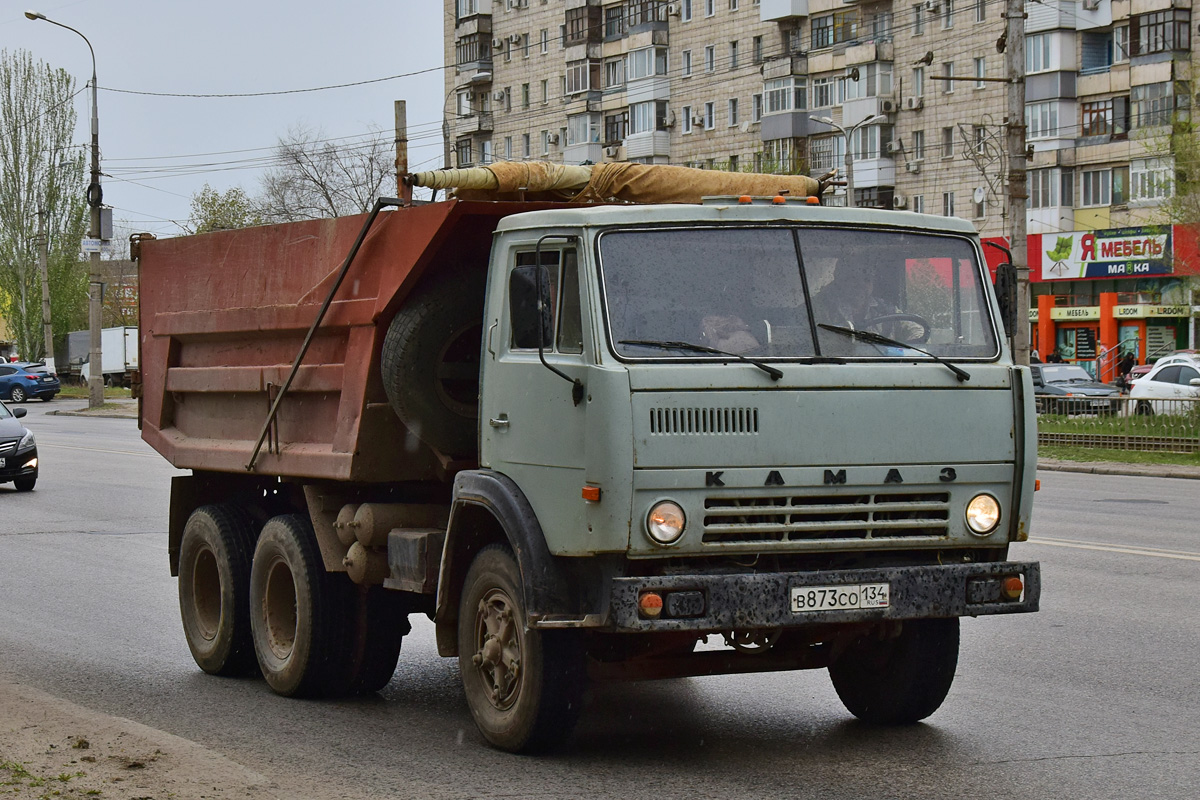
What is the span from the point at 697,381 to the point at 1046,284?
55.1 metres

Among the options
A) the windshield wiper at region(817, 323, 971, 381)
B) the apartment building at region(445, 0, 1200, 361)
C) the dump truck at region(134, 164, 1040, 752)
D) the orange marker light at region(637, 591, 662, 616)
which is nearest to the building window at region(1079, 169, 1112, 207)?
the apartment building at region(445, 0, 1200, 361)

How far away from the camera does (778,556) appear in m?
6.55

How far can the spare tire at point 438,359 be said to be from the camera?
25.1 ft

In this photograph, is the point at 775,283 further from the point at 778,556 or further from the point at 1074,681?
the point at 1074,681

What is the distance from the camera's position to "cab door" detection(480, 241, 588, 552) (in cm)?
648

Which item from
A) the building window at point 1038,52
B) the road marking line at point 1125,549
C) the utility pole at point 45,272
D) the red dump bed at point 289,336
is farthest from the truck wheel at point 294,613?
the utility pole at point 45,272

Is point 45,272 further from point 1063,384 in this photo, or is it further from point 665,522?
point 665,522

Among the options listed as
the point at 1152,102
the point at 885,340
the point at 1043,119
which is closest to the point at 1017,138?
the point at 885,340

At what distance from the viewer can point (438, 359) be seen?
25.2 ft

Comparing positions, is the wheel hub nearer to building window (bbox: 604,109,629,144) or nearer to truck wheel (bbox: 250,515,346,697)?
truck wheel (bbox: 250,515,346,697)

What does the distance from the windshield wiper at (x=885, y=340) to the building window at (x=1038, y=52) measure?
53.7 meters

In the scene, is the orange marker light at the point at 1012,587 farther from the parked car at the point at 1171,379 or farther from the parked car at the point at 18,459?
the parked car at the point at 1171,379

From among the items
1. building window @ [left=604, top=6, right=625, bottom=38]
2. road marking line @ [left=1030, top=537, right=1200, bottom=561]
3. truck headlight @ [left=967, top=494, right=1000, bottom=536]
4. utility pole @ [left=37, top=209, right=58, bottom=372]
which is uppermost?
building window @ [left=604, top=6, right=625, bottom=38]

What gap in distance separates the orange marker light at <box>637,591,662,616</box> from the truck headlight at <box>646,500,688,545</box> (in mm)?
200
